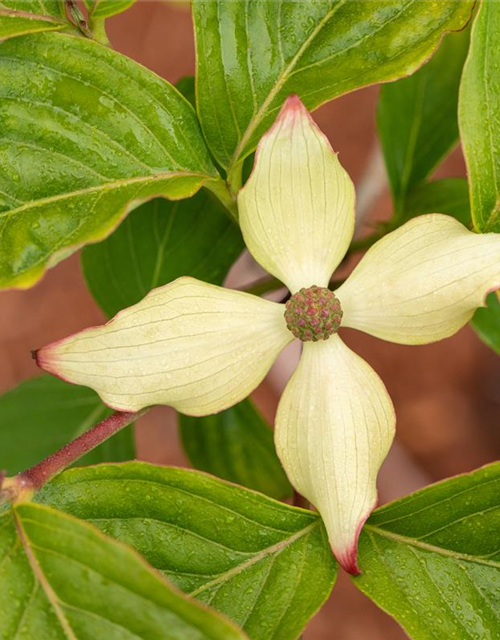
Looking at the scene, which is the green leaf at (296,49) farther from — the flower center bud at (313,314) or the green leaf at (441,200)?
the green leaf at (441,200)

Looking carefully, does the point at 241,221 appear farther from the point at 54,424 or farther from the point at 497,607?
the point at 54,424

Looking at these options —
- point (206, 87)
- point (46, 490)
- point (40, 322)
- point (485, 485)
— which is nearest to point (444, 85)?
point (206, 87)

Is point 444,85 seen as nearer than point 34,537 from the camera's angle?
No

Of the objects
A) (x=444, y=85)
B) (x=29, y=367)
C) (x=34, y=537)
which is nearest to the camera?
(x=34, y=537)

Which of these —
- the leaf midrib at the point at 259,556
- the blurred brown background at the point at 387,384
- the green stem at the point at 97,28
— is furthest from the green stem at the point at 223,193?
the blurred brown background at the point at 387,384

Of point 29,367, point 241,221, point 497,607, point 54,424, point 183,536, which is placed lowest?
point 497,607

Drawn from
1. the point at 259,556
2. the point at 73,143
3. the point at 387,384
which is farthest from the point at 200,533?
the point at 387,384

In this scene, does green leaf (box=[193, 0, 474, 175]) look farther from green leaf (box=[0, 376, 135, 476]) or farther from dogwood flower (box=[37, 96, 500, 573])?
green leaf (box=[0, 376, 135, 476])
